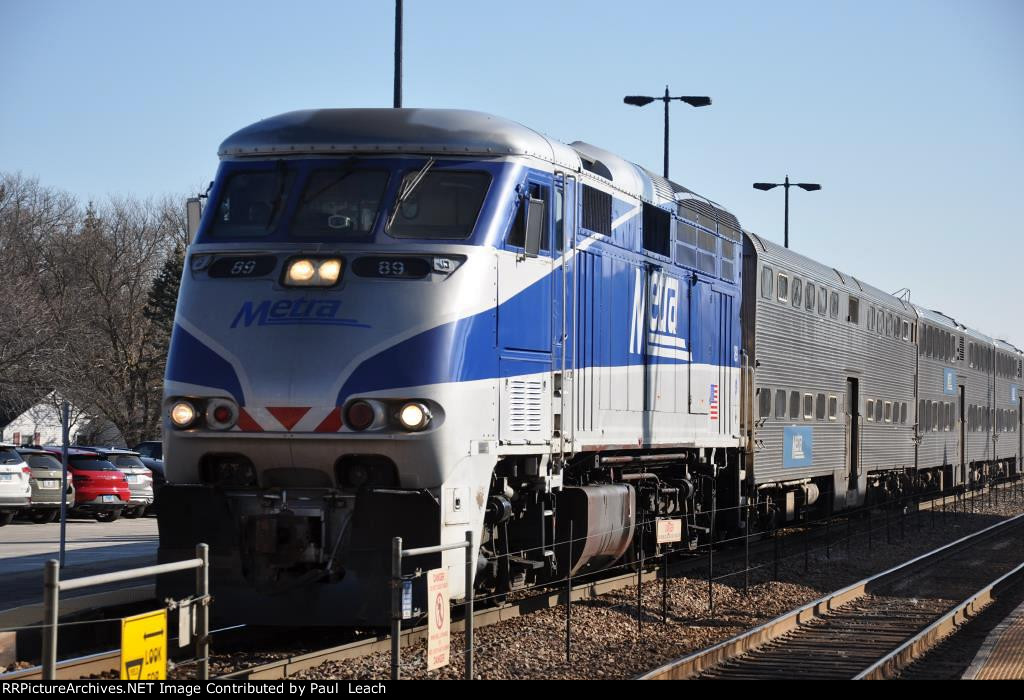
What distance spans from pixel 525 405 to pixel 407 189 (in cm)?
231

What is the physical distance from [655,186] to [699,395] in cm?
320

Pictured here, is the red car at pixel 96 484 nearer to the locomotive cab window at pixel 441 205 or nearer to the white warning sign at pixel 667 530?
the white warning sign at pixel 667 530

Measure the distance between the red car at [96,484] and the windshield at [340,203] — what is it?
20342 mm

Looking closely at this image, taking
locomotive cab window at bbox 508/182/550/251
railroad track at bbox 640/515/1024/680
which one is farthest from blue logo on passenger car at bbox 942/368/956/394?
locomotive cab window at bbox 508/182/550/251

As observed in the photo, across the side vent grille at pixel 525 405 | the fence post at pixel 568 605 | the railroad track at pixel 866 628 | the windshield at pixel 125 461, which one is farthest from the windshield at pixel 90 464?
the side vent grille at pixel 525 405

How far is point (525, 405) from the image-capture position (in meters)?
12.9

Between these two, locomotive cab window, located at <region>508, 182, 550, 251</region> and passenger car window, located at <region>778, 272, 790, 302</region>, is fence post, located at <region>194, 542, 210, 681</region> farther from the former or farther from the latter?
passenger car window, located at <region>778, 272, 790, 302</region>

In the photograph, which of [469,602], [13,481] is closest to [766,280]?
[469,602]

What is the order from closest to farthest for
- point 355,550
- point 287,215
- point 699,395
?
point 355,550 → point 287,215 → point 699,395

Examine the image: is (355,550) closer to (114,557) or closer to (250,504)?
(250,504)

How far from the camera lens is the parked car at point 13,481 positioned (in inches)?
1074

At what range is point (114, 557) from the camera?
20.8m

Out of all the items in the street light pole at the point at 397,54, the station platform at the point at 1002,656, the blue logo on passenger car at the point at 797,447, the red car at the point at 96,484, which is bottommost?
the station platform at the point at 1002,656

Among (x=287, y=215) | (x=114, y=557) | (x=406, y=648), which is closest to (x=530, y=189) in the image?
(x=287, y=215)
